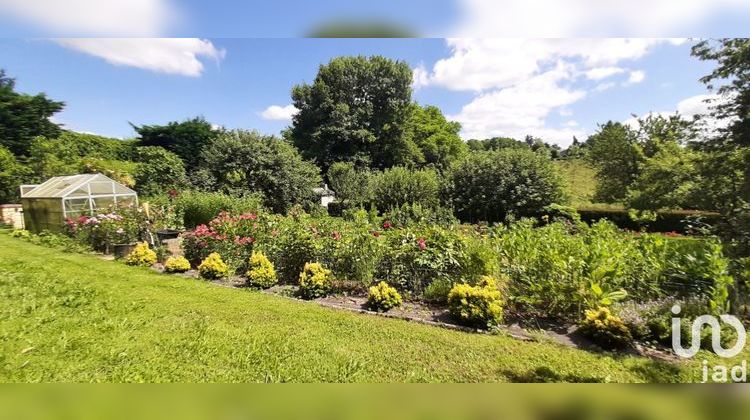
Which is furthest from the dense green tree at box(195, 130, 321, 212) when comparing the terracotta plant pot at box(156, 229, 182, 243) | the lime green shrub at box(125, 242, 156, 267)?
the lime green shrub at box(125, 242, 156, 267)

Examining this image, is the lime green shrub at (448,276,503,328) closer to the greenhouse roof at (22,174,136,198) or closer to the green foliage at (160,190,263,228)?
the green foliage at (160,190,263,228)

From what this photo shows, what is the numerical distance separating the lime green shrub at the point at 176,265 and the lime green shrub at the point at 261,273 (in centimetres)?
170

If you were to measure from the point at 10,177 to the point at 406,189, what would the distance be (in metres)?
13.0

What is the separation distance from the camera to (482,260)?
4863 mm

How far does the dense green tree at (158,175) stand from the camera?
14922 mm

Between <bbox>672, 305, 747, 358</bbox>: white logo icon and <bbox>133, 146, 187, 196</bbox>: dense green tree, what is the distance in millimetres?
16124

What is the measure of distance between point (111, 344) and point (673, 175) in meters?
7.94

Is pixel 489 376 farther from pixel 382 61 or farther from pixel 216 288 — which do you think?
pixel 382 61

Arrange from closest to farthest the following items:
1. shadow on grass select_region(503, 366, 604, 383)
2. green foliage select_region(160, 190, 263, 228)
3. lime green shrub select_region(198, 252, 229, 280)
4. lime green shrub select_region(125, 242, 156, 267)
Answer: shadow on grass select_region(503, 366, 604, 383) < lime green shrub select_region(198, 252, 229, 280) < lime green shrub select_region(125, 242, 156, 267) < green foliage select_region(160, 190, 263, 228)

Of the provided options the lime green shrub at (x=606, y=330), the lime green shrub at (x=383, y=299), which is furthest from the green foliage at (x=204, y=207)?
the lime green shrub at (x=606, y=330)

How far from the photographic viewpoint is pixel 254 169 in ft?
49.9

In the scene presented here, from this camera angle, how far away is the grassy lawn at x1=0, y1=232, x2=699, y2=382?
109 inches

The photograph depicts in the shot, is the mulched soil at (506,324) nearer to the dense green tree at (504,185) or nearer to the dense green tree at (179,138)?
the dense green tree at (504,185)

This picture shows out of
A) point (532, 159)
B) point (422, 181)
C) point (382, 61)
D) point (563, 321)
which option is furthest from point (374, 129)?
point (563, 321)
